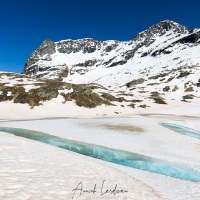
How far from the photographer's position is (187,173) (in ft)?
60.3

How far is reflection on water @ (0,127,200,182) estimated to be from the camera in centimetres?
1850

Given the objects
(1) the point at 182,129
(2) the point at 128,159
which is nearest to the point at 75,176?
(2) the point at 128,159

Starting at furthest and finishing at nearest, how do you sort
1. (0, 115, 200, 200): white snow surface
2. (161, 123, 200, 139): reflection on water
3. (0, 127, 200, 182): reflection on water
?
(161, 123, 200, 139): reflection on water, (0, 127, 200, 182): reflection on water, (0, 115, 200, 200): white snow surface

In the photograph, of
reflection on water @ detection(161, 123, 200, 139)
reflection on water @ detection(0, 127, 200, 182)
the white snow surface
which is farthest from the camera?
reflection on water @ detection(161, 123, 200, 139)

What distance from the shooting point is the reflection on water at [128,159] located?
1850cm

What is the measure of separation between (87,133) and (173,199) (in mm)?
18466

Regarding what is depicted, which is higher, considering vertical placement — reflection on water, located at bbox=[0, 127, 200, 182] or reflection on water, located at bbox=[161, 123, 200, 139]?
reflection on water, located at bbox=[161, 123, 200, 139]

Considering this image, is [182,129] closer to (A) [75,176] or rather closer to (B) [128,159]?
(B) [128,159]

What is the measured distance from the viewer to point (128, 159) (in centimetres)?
2130

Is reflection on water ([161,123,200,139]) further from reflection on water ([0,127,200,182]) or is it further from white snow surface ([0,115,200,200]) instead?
reflection on water ([0,127,200,182])

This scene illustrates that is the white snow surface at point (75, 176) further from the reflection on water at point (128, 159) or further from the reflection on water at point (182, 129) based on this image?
the reflection on water at point (182, 129)

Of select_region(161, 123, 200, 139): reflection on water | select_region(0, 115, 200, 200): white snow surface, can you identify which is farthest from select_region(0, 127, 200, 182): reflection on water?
select_region(161, 123, 200, 139): reflection on water

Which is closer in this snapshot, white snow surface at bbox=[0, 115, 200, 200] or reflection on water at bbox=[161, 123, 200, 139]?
white snow surface at bbox=[0, 115, 200, 200]

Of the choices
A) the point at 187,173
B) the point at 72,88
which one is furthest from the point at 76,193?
the point at 72,88
